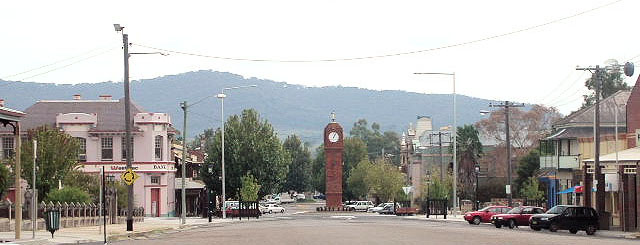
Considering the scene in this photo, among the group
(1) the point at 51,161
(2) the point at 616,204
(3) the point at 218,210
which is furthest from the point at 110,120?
(2) the point at 616,204

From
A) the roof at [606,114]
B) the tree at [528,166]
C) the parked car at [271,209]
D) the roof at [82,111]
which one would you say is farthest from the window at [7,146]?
the tree at [528,166]

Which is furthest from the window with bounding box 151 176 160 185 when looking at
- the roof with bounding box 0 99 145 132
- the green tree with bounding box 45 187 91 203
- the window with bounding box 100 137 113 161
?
the green tree with bounding box 45 187 91 203

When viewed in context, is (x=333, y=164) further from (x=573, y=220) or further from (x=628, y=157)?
(x=573, y=220)

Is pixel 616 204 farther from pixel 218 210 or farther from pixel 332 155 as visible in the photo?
pixel 332 155

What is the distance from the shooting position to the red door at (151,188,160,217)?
289ft

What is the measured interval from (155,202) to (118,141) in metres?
5.93

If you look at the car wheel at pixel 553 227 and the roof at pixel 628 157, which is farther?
the car wheel at pixel 553 227

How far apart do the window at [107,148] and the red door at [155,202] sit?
4.42 metres

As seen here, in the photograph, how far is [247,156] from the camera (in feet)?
338

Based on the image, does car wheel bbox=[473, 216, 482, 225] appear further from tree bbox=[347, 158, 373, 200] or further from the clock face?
tree bbox=[347, 158, 373, 200]

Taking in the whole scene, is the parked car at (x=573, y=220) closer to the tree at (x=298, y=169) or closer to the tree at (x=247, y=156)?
the tree at (x=247, y=156)

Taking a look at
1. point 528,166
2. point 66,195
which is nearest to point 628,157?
point 66,195

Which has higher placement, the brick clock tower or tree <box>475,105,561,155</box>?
tree <box>475,105,561,155</box>

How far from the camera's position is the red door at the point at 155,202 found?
3472 inches
